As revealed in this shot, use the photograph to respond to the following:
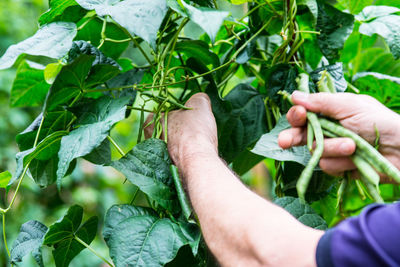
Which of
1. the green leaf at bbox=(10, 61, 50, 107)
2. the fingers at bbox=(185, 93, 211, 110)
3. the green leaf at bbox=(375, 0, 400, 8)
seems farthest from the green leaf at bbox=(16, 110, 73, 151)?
the green leaf at bbox=(375, 0, 400, 8)

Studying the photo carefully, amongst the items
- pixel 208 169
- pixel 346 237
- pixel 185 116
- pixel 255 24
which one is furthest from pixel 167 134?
pixel 346 237

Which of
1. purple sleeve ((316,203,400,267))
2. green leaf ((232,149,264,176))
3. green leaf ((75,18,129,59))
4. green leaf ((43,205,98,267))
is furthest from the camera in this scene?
green leaf ((232,149,264,176))

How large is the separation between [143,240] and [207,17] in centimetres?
34

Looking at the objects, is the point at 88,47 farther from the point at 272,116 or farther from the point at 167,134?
the point at 272,116

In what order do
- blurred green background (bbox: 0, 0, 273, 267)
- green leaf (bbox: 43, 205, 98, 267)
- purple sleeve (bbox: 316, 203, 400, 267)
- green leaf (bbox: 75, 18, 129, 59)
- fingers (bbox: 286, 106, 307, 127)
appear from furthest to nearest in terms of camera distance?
blurred green background (bbox: 0, 0, 273, 267) → green leaf (bbox: 75, 18, 129, 59) → green leaf (bbox: 43, 205, 98, 267) → fingers (bbox: 286, 106, 307, 127) → purple sleeve (bbox: 316, 203, 400, 267)

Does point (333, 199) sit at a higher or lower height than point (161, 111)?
lower

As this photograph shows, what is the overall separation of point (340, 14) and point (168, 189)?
50 centimetres

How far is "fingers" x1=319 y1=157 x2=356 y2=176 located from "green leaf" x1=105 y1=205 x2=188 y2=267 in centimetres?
25

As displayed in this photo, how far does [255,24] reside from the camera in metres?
0.93

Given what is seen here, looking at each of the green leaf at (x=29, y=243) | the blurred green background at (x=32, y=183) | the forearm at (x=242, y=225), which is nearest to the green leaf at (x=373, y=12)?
the forearm at (x=242, y=225)

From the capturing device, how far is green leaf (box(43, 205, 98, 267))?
770 mm

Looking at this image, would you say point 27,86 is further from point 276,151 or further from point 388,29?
point 388,29

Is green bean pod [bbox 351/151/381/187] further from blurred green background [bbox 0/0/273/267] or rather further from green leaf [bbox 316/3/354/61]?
blurred green background [bbox 0/0/273/267]

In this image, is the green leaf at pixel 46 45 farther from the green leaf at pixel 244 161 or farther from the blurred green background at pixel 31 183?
the blurred green background at pixel 31 183
